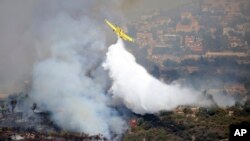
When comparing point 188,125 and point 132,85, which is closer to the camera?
point 132,85

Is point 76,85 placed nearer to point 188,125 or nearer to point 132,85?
point 132,85

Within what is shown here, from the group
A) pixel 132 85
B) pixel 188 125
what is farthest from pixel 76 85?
pixel 188 125

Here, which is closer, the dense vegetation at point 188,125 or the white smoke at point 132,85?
the dense vegetation at point 188,125

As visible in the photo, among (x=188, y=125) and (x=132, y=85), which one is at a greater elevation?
(x=132, y=85)

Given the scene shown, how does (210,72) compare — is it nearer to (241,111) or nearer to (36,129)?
(241,111)

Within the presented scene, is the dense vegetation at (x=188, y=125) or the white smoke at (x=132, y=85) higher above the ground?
the white smoke at (x=132, y=85)

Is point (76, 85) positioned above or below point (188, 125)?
above

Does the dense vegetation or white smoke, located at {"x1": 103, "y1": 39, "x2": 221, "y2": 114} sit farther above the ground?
white smoke, located at {"x1": 103, "y1": 39, "x2": 221, "y2": 114}

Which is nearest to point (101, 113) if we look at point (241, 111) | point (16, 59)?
point (241, 111)
